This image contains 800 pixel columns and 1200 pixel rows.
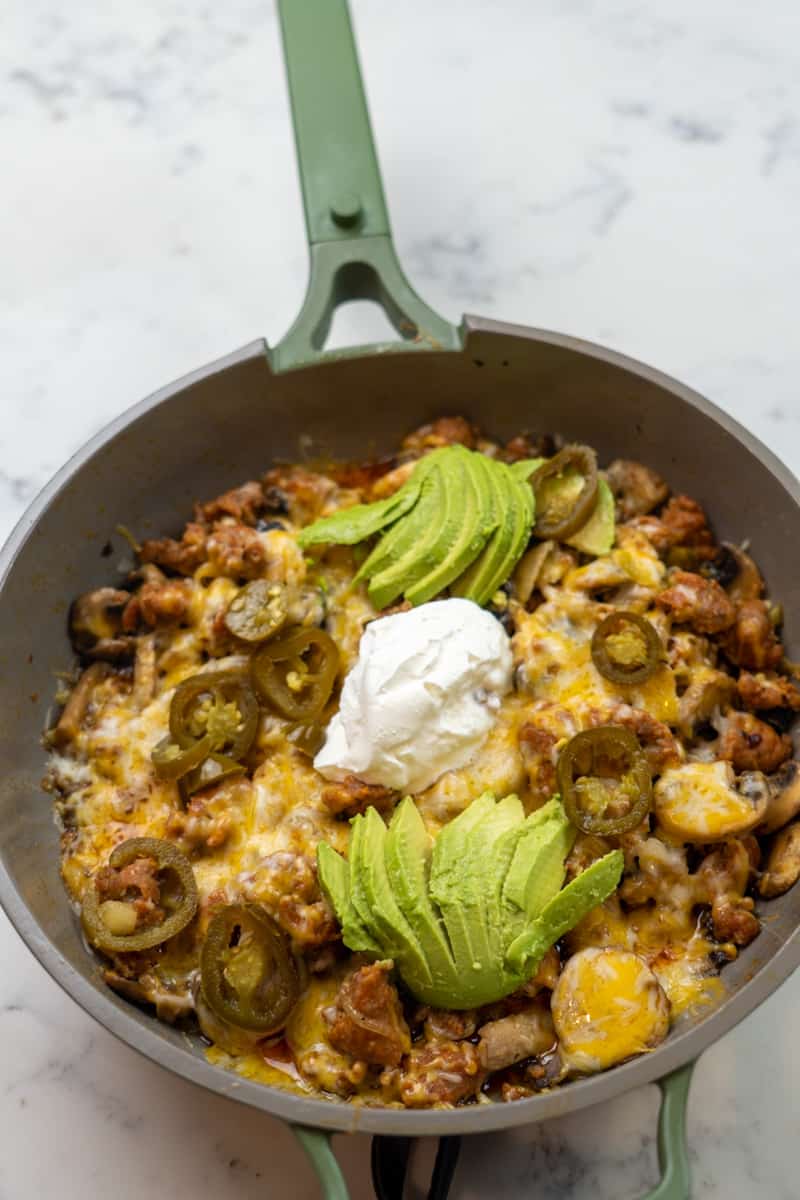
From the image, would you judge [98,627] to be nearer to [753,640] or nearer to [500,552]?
[500,552]

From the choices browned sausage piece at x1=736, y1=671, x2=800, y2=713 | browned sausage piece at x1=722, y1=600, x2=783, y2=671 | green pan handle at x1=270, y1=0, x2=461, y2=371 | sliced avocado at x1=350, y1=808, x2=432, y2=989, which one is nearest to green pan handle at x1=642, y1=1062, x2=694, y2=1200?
sliced avocado at x1=350, y1=808, x2=432, y2=989

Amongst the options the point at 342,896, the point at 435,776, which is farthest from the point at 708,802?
the point at 342,896

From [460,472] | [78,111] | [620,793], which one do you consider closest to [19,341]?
[78,111]

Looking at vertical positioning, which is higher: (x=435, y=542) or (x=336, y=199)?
(x=336, y=199)

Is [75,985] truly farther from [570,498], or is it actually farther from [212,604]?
[570,498]

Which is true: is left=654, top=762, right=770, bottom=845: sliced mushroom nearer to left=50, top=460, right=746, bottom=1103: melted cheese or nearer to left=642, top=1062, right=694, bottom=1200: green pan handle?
left=50, top=460, right=746, bottom=1103: melted cheese

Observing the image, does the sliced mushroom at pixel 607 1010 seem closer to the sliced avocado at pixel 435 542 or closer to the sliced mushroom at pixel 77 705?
the sliced avocado at pixel 435 542
